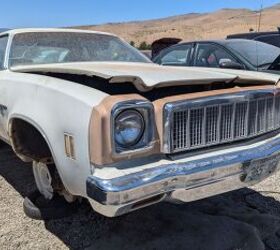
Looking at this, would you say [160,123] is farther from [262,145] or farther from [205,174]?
[262,145]

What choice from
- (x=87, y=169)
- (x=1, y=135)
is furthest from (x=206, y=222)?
(x=1, y=135)

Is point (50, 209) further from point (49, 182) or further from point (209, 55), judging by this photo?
point (209, 55)

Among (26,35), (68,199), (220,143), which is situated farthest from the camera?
(26,35)

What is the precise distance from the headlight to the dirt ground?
948 mm

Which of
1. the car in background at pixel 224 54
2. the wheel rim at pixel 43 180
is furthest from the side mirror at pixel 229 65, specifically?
the wheel rim at pixel 43 180

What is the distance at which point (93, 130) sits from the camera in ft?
8.58

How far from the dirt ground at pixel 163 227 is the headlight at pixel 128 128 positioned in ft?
3.11

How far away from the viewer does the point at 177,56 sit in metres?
8.19

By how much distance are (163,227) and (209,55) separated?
4493mm

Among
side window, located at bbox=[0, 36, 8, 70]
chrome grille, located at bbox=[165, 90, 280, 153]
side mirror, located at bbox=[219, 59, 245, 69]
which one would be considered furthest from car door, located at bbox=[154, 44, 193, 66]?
chrome grille, located at bbox=[165, 90, 280, 153]

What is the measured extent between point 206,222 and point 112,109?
1498mm

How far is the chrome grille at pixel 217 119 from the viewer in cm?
285

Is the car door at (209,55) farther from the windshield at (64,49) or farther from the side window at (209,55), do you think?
the windshield at (64,49)

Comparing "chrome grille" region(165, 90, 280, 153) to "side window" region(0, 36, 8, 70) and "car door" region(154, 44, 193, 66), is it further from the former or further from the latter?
"car door" region(154, 44, 193, 66)
